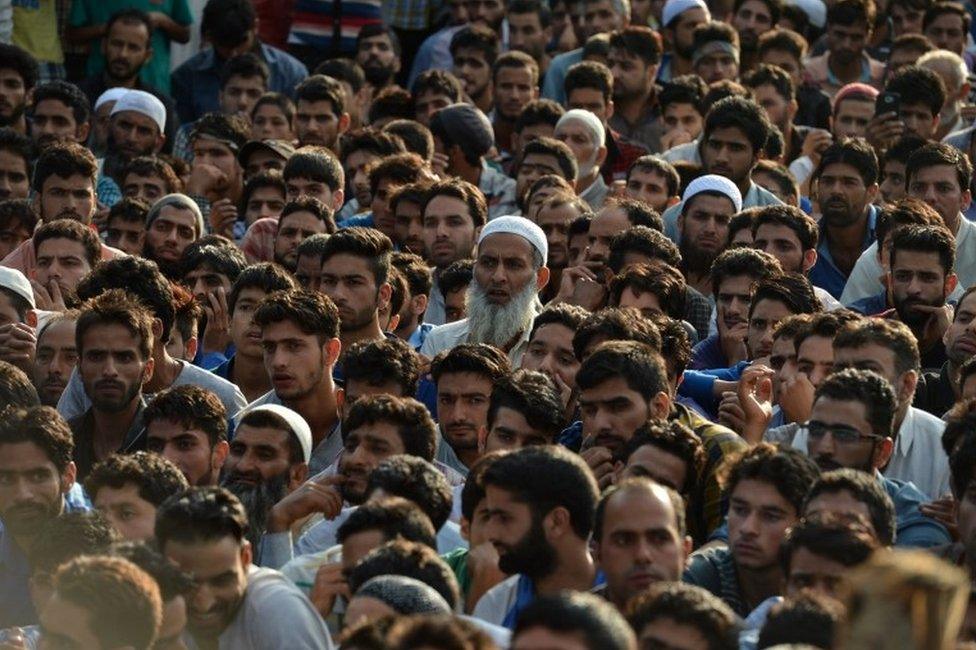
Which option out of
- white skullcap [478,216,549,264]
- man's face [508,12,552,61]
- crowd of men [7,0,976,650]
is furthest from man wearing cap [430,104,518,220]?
white skullcap [478,216,549,264]

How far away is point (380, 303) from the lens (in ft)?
35.8

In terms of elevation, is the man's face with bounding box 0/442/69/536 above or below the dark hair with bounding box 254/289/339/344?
below

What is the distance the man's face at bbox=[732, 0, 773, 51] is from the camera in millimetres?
17125

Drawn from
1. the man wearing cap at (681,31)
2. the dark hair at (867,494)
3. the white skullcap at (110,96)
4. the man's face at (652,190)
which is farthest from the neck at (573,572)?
the man wearing cap at (681,31)

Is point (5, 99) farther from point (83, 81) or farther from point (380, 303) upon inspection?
point (380, 303)

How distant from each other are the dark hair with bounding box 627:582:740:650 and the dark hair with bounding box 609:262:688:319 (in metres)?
4.22

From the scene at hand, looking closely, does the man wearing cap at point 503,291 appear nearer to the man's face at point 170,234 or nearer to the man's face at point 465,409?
the man's face at point 465,409

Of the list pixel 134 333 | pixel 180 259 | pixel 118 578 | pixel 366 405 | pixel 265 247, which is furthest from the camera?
pixel 265 247

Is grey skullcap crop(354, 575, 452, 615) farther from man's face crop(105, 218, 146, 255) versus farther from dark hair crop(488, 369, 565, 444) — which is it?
man's face crop(105, 218, 146, 255)

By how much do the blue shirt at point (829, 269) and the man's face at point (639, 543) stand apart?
5.11m

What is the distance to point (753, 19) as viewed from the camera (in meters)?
17.2

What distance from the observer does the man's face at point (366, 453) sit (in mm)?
8555

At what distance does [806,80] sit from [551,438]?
7.88m

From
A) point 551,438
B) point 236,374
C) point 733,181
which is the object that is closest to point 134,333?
point 236,374
